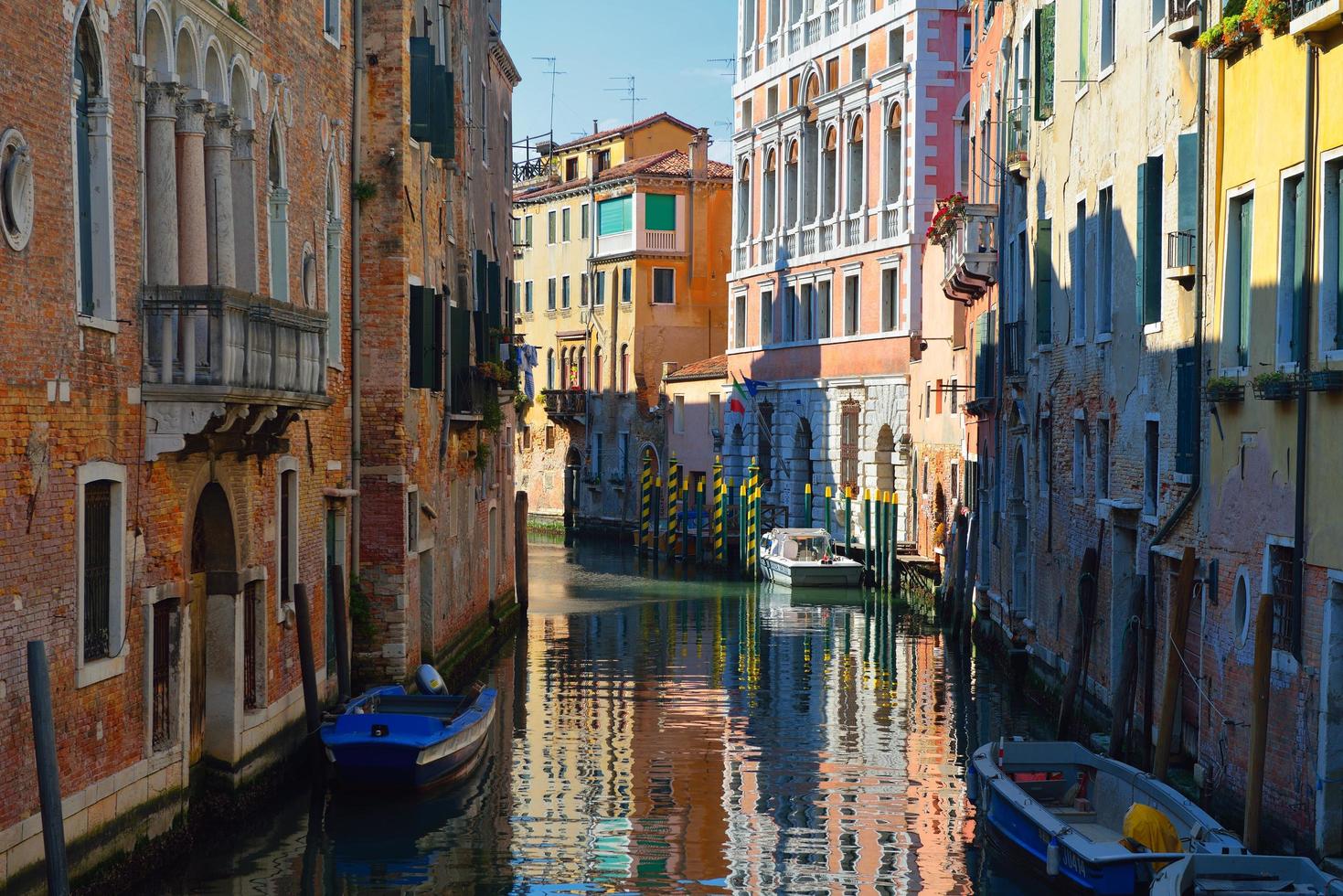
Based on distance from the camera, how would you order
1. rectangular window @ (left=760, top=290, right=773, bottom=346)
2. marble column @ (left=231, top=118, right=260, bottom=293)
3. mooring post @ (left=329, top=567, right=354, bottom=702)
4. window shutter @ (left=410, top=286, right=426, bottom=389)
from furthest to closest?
rectangular window @ (left=760, top=290, right=773, bottom=346) → window shutter @ (left=410, top=286, right=426, bottom=389) → mooring post @ (left=329, top=567, right=354, bottom=702) → marble column @ (left=231, top=118, right=260, bottom=293)

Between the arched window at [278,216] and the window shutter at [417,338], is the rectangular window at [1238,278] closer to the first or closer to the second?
the arched window at [278,216]

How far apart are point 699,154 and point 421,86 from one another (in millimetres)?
32771

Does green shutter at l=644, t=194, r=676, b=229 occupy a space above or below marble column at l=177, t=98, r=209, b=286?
above

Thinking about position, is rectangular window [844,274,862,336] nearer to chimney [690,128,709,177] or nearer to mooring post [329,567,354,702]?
chimney [690,128,709,177]

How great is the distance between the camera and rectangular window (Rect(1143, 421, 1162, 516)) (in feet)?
49.5

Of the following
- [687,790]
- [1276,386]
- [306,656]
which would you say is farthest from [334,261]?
[1276,386]

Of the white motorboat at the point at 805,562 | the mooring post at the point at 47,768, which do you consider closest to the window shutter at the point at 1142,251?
the mooring post at the point at 47,768

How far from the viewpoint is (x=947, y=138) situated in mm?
36281

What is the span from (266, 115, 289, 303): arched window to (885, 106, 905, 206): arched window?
2431 centimetres

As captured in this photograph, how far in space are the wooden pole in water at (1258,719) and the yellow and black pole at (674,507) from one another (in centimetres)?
3200

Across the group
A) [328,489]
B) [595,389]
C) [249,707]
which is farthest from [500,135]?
[595,389]

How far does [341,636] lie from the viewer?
15.8 metres

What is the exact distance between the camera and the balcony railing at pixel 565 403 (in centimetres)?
5350

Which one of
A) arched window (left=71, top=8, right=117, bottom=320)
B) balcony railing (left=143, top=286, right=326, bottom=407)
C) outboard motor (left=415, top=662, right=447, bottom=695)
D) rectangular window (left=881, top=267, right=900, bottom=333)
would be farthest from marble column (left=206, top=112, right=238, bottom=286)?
rectangular window (left=881, top=267, right=900, bottom=333)
